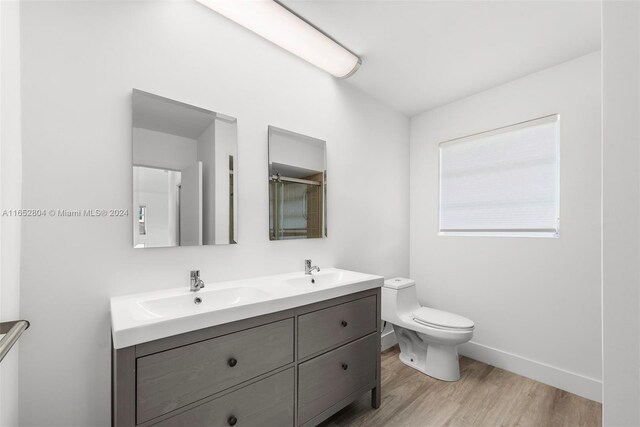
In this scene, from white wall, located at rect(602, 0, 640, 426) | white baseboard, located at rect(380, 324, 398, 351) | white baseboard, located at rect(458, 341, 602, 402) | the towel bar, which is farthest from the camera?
white baseboard, located at rect(380, 324, 398, 351)

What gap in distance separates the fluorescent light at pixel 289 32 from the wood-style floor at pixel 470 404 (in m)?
2.49

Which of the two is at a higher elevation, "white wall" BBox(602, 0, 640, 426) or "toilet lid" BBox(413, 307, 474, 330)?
"white wall" BBox(602, 0, 640, 426)

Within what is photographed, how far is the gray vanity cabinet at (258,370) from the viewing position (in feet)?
3.42

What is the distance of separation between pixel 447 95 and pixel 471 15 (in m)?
1.04

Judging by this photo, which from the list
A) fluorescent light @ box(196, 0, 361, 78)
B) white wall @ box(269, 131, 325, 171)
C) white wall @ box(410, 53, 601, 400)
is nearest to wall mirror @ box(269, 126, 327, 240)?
white wall @ box(269, 131, 325, 171)

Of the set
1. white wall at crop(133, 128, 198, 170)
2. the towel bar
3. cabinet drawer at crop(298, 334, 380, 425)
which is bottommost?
cabinet drawer at crop(298, 334, 380, 425)

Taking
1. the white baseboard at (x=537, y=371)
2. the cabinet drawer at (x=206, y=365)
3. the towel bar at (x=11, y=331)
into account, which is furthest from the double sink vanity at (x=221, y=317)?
the white baseboard at (x=537, y=371)

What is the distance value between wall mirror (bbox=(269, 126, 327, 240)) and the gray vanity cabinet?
0.65m

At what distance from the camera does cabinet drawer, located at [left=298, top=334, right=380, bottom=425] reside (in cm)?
150

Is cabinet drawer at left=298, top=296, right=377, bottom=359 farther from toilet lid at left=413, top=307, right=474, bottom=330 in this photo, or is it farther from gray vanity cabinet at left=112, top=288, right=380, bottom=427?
toilet lid at left=413, top=307, right=474, bottom=330

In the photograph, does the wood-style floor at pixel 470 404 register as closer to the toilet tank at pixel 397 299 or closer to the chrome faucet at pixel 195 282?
the toilet tank at pixel 397 299

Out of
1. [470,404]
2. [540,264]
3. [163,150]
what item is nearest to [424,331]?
[470,404]

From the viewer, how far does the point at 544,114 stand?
7.48 feet

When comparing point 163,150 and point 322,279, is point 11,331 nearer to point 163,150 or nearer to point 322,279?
point 163,150
